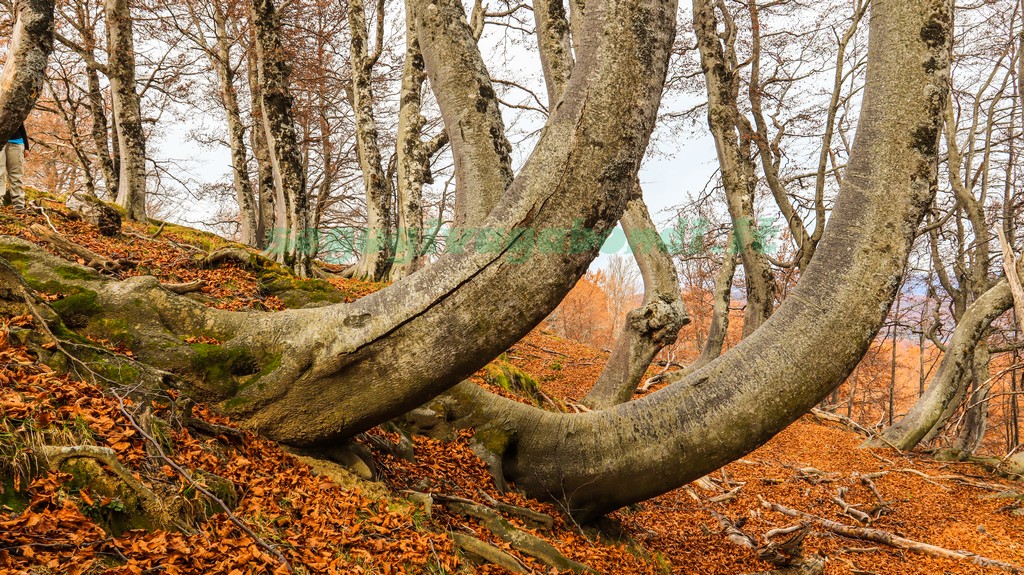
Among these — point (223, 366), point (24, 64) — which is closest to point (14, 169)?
point (24, 64)

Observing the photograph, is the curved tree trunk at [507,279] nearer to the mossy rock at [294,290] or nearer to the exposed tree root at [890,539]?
the mossy rock at [294,290]

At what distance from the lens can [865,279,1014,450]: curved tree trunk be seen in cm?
834

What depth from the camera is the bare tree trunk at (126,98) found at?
31.3 feet

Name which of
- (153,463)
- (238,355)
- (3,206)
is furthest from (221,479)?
(3,206)

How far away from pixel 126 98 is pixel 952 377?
14.9 meters

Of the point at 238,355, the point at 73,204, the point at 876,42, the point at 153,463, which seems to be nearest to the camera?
the point at 153,463

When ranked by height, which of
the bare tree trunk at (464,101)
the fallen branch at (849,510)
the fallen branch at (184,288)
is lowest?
the fallen branch at (849,510)

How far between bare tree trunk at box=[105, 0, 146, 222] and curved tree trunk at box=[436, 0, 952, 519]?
417 inches

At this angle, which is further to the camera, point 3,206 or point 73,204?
point 73,204

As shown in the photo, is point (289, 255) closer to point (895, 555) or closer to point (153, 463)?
point (153, 463)

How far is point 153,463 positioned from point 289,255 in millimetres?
6873

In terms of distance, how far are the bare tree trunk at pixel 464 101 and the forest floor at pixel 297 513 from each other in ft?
5.70

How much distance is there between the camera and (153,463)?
2107mm

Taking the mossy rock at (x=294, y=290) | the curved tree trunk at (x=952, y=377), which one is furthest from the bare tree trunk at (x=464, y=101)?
the curved tree trunk at (x=952, y=377)
